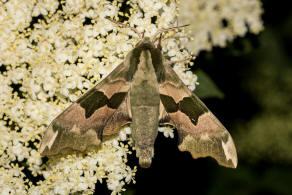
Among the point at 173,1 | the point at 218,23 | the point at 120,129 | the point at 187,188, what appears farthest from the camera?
the point at 218,23

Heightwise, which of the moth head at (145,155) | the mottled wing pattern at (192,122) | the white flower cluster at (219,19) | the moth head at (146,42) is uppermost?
the white flower cluster at (219,19)

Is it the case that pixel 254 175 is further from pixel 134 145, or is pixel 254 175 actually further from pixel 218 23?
pixel 134 145

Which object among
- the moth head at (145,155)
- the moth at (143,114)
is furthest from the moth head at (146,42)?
the moth head at (145,155)

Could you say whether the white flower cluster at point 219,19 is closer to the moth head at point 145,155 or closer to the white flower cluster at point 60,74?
the white flower cluster at point 60,74

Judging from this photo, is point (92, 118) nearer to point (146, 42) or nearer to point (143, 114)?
point (143, 114)

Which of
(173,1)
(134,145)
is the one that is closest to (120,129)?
(134,145)

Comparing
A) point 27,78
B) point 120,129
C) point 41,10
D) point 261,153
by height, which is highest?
point 41,10

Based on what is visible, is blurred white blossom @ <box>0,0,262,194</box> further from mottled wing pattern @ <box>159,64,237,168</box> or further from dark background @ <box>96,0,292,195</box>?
dark background @ <box>96,0,292,195</box>
